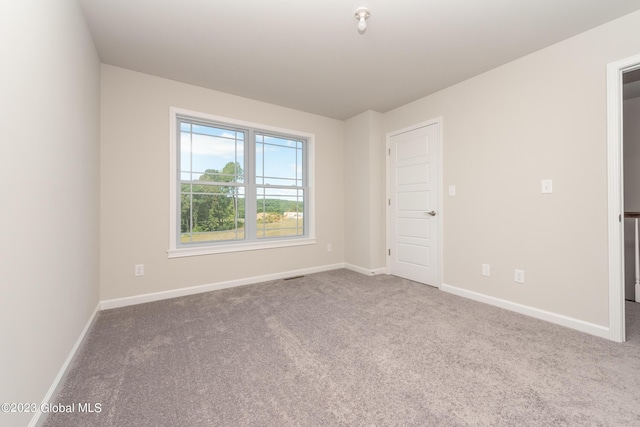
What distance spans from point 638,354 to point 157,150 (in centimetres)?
450

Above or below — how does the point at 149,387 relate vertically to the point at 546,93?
below

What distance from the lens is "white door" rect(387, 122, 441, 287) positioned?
339cm

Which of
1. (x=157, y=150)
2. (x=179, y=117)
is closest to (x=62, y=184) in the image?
(x=157, y=150)

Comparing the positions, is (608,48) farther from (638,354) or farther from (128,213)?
(128,213)

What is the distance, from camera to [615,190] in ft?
6.69

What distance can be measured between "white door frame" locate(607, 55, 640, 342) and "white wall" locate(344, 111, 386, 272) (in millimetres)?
2418

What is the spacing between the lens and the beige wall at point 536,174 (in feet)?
6.99

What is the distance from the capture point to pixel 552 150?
237 centimetres

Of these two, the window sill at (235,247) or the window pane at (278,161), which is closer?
the window sill at (235,247)

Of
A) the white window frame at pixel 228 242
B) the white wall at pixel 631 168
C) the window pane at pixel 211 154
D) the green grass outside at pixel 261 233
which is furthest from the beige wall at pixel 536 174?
A: the window pane at pixel 211 154

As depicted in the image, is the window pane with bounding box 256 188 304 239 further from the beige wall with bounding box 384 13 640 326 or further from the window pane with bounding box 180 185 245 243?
the beige wall with bounding box 384 13 640 326

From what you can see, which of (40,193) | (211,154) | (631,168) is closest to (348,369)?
(40,193)

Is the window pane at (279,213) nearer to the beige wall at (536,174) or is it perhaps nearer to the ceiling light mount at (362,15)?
the beige wall at (536,174)

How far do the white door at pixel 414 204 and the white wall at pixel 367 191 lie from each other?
157 mm
